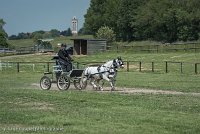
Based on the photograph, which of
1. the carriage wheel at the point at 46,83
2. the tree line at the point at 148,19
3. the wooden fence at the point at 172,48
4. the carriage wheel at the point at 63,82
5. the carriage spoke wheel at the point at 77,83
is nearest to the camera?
the carriage wheel at the point at 63,82

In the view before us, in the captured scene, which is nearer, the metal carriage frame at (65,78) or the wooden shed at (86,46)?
the metal carriage frame at (65,78)

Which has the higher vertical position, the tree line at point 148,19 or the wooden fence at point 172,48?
the tree line at point 148,19

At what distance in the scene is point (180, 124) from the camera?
13.2m

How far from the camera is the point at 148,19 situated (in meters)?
129

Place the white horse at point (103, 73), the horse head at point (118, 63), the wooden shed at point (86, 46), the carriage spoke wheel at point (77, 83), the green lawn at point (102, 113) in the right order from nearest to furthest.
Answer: the green lawn at point (102, 113)
the horse head at point (118, 63)
the white horse at point (103, 73)
the carriage spoke wheel at point (77, 83)
the wooden shed at point (86, 46)

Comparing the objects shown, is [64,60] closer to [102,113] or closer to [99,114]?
[102,113]

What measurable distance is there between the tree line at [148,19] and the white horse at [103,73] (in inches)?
3570

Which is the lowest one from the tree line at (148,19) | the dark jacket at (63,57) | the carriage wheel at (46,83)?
the carriage wheel at (46,83)

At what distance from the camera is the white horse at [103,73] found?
25.1 m

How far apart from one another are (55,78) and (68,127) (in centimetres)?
1480

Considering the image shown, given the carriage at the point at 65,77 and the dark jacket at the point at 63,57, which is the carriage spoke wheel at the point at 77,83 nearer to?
the carriage at the point at 65,77

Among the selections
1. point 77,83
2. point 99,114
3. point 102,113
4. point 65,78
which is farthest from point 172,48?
point 99,114

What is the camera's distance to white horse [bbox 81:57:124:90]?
25.1 m

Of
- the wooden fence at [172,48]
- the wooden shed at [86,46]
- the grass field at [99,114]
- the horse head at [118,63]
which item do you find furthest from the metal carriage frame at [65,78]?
the wooden shed at [86,46]
